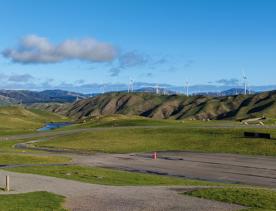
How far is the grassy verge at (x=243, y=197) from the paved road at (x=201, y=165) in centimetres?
1062

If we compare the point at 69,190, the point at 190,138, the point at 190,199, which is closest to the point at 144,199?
the point at 190,199

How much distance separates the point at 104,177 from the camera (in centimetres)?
4834

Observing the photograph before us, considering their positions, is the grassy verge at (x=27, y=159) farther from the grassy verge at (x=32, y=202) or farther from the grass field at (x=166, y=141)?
the grassy verge at (x=32, y=202)

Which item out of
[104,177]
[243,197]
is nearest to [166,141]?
[104,177]

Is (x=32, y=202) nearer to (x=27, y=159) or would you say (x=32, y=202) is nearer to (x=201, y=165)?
(x=201, y=165)

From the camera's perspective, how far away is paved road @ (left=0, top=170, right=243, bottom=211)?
30812 millimetres

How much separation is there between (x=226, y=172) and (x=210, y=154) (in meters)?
19.2

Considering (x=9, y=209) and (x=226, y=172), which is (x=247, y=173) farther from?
(x=9, y=209)

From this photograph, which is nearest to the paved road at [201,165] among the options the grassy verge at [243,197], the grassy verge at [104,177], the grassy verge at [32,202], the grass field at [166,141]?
the grass field at [166,141]

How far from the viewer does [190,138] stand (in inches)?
3504

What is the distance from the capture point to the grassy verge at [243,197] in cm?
3080

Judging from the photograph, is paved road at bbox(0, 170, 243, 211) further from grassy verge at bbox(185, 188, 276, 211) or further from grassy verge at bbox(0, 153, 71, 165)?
grassy verge at bbox(0, 153, 71, 165)

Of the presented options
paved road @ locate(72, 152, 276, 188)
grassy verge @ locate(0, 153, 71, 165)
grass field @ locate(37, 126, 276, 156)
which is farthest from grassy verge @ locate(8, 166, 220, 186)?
grass field @ locate(37, 126, 276, 156)

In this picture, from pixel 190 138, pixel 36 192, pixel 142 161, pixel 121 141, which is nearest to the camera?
pixel 36 192
